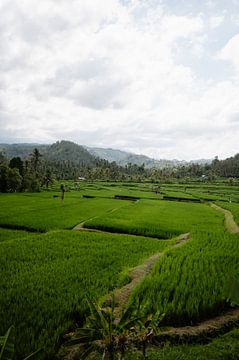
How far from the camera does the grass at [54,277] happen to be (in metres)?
5.22

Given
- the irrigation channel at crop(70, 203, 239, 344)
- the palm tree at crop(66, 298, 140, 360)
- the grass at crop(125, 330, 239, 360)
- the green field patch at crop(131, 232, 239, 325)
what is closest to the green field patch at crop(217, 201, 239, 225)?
the green field patch at crop(131, 232, 239, 325)

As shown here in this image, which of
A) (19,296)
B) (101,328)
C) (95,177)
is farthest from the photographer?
(95,177)

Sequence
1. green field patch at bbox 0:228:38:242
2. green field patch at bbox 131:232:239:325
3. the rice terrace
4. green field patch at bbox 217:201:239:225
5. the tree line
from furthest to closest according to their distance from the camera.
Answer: the tree line < green field patch at bbox 217:201:239:225 < green field patch at bbox 0:228:38:242 < green field patch at bbox 131:232:239:325 < the rice terrace

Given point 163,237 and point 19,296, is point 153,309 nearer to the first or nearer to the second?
point 19,296

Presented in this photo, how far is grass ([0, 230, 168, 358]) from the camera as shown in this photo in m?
5.22

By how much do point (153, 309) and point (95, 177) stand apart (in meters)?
106

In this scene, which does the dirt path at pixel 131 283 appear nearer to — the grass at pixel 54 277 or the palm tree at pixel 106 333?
the grass at pixel 54 277

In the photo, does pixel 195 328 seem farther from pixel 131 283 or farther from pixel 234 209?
pixel 234 209

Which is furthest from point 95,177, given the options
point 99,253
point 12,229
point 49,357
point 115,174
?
point 49,357

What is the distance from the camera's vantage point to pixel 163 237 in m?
17.1

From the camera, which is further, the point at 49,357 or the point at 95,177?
the point at 95,177

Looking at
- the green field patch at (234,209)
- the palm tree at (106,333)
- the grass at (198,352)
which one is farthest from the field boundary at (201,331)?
the green field patch at (234,209)

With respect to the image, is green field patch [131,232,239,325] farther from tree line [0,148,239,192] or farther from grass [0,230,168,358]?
tree line [0,148,239,192]

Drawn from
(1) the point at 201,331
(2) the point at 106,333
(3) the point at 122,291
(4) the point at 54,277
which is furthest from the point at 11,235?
(2) the point at 106,333
